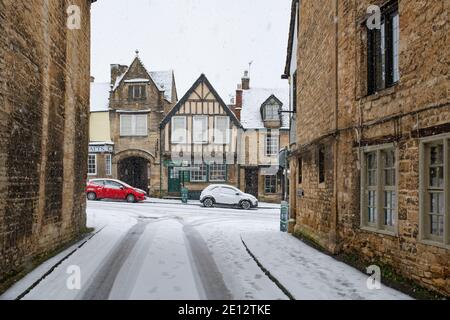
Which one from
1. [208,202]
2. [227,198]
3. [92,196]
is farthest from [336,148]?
[92,196]

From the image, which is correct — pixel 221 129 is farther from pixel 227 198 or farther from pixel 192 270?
pixel 192 270

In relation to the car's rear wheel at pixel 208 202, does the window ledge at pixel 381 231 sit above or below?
above

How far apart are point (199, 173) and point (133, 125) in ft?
19.1

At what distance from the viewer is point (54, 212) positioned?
9.69 metres

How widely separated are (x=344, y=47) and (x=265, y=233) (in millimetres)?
6604

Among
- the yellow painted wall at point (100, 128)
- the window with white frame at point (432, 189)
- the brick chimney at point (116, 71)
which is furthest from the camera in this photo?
the brick chimney at point (116, 71)

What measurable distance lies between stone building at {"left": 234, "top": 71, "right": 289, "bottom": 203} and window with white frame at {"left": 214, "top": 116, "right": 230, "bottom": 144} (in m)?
1.25

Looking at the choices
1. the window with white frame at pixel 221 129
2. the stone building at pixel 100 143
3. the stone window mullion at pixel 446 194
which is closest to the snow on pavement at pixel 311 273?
the stone window mullion at pixel 446 194

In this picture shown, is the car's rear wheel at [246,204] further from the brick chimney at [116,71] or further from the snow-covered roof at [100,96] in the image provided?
the brick chimney at [116,71]

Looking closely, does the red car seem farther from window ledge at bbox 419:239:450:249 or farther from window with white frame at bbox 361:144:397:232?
window ledge at bbox 419:239:450:249

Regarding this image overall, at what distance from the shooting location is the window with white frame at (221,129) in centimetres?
2953

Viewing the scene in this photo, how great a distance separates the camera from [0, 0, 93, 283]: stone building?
694 cm

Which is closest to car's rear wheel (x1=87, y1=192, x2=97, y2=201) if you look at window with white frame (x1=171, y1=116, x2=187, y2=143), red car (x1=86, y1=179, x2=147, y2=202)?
red car (x1=86, y1=179, x2=147, y2=202)

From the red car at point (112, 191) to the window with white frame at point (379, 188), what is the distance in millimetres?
18308
